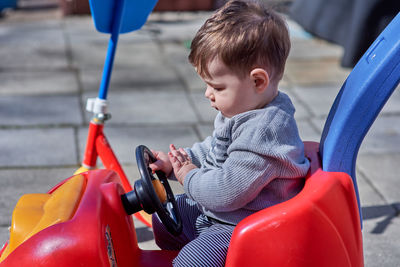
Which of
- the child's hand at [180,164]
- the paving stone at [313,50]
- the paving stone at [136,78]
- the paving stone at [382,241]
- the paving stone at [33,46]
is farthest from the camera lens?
the paving stone at [313,50]

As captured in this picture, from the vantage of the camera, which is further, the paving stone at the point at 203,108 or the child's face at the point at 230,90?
the paving stone at the point at 203,108

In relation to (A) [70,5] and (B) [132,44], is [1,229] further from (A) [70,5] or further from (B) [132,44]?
(A) [70,5]

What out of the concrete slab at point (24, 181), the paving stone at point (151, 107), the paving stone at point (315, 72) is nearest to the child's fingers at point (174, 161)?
the concrete slab at point (24, 181)

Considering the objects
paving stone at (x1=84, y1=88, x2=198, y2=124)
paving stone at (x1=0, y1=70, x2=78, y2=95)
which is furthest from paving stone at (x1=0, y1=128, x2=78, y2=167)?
paving stone at (x1=0, y1=70, x2=78, y2=95)

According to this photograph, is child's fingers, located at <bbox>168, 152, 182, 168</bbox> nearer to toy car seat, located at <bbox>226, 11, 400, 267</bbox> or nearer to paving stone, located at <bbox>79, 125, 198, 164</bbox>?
toy car seat, located at <bbox>226, 11, 400, 267</bbox>

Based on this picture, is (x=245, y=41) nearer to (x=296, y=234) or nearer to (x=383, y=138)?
(x=296, y=234)

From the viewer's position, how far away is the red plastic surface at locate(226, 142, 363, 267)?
1610 millimetres

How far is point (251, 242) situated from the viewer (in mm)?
1625

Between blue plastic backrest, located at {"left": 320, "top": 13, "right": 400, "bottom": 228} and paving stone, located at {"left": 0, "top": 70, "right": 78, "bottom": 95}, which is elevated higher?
blue plastic backrest, located at {"left": 320, "top": 13, "right": 400, "bottom": 228}

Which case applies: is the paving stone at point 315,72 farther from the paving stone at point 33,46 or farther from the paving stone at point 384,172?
the paving stone at point 33,46

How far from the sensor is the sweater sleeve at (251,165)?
1.66m

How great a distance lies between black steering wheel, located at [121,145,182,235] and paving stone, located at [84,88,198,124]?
1937 mm

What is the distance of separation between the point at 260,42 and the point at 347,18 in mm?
3352

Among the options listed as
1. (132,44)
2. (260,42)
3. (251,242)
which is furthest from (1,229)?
(132,44)
